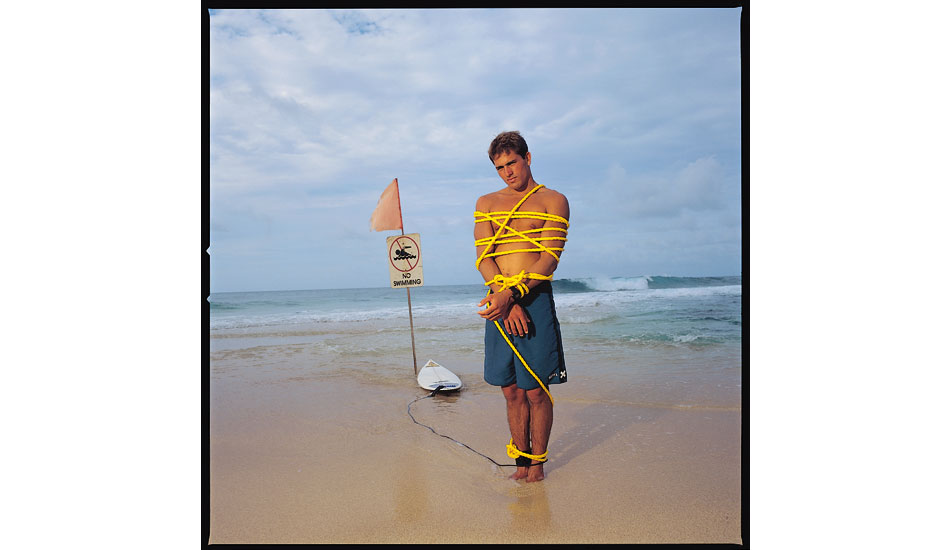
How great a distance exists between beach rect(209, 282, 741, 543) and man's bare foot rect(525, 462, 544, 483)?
35 mm

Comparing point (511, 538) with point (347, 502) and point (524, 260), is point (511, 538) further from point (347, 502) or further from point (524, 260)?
point (524, 260)

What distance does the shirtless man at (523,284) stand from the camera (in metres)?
2.17

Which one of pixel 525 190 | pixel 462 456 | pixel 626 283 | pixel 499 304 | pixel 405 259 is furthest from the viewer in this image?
pixel 626 283

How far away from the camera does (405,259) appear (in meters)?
3.77

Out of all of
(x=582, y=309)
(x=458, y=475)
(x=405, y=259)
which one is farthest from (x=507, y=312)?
(x=582, y=309)

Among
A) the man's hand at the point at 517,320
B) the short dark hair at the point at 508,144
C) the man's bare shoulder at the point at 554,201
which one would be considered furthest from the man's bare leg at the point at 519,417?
the short dark hair at the point at 508,144

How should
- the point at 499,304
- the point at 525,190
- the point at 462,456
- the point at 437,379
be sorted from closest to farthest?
the point at 499,304, the point at 525,190, the point at 462,456, the point at 437,379

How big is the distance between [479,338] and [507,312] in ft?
14.4

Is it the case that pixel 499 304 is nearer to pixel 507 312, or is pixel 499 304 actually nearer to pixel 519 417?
pixel 507 312

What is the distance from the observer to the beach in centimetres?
198

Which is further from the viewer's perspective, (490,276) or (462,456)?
(462,456)
